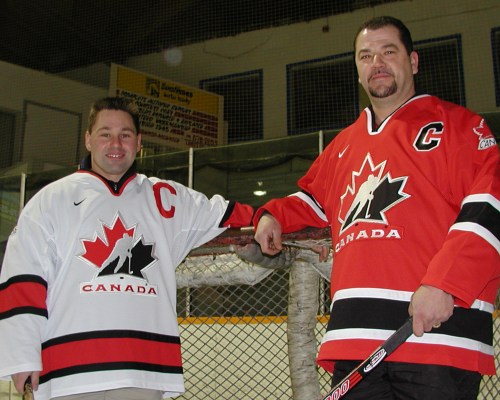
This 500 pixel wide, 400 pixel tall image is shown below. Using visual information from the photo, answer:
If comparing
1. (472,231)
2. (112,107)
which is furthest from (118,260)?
(472,231)

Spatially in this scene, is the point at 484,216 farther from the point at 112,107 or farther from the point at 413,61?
the point at 112,107

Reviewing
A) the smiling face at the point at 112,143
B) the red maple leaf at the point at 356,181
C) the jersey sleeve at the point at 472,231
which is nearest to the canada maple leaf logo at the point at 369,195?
the red maple leaf at the point at 356,181

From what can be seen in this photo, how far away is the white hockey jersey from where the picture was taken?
1757 mm

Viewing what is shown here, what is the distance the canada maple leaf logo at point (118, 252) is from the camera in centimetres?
186

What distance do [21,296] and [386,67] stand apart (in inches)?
42.7

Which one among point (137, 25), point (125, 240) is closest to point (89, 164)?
point (125, 240)

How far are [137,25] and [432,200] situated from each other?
9.14m

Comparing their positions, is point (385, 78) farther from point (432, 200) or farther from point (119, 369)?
point (119, 369)

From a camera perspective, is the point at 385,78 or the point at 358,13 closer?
the point at 385,78

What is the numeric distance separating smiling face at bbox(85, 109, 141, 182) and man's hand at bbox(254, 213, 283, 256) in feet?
1.44

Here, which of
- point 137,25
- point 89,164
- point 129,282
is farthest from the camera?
point 137,25

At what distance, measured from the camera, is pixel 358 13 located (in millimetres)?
9438

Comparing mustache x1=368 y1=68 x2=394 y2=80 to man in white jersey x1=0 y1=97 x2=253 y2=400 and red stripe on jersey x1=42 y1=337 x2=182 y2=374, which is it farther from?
red stripe on jersey x1=42 y1=337 x2=182 y2=374

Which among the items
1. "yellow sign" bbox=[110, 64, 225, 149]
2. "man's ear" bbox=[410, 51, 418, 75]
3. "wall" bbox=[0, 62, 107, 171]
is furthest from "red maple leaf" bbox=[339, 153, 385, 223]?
"wall" bbox=[0, 62, 107, 171]
